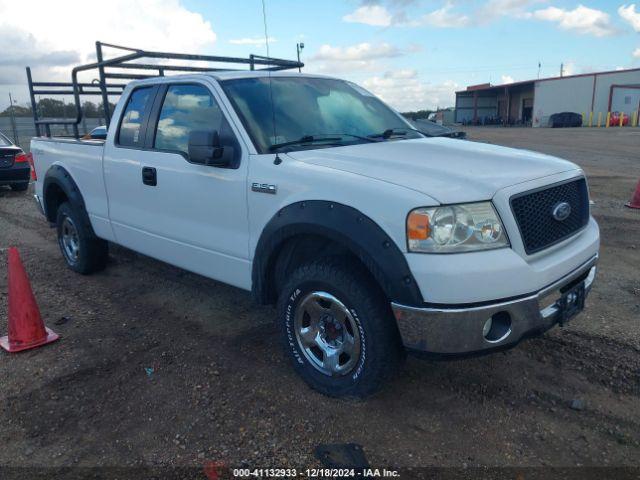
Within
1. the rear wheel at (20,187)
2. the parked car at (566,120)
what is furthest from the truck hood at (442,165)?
the parked car at (566,120)

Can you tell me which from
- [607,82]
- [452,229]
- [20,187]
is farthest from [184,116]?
[607,82]

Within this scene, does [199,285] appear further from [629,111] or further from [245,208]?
[629,111]

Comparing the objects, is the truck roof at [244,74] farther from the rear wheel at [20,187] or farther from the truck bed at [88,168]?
the rear wheel at [20,187]

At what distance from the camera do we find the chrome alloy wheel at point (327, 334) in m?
3.07

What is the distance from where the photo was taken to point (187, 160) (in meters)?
3.91

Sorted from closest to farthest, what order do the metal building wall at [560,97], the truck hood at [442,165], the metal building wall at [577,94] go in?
the truck hood at [442,165] < the metal building wall at [577,94] < the metal building wall at [560,97]

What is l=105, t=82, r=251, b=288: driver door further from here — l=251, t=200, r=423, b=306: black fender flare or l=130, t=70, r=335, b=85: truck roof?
l=251, t=200, r=423, b=306: black fender flare

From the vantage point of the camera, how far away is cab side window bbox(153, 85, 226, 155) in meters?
3.86

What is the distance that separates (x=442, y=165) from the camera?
3084 millimetres

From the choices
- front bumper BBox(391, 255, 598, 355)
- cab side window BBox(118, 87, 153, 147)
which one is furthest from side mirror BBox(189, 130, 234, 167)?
front bumper BBox(391, 255, 598, 355)

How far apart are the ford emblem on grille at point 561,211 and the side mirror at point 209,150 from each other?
6.57ft

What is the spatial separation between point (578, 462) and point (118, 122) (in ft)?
14.3

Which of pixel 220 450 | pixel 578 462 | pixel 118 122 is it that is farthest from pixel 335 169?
pixel 118 122

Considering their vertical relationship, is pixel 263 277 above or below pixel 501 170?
below
